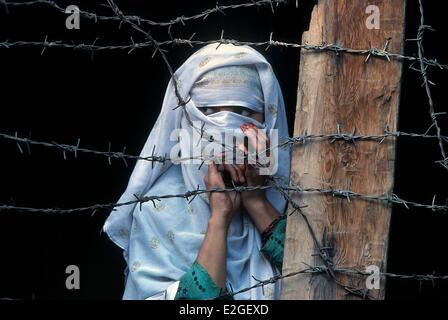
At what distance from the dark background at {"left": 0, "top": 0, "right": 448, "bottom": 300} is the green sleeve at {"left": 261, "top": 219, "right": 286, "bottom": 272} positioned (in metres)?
1.85

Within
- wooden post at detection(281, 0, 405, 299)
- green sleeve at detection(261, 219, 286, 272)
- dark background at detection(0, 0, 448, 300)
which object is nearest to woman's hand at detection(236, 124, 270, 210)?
green sleeve at detection(261, 219, 286, 272)

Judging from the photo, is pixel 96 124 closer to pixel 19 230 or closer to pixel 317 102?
pixel 19 230

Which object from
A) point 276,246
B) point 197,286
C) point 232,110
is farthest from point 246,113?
point 197,286

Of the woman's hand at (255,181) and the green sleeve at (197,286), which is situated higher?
the woman's hand at (255,181)

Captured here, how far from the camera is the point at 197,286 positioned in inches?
138

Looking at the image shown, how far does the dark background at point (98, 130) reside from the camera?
18.0ft

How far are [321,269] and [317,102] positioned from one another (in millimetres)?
536

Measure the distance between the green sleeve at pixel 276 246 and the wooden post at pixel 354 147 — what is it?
2.27 feet

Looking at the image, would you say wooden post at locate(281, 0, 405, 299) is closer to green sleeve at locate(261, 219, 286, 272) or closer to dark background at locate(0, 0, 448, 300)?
green sleeve at locate(261, 219, 286, 272)

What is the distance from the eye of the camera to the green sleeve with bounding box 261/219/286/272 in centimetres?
370

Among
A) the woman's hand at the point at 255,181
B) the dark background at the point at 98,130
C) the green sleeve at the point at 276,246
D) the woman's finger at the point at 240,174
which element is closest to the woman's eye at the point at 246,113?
the woman's hand at the point at 255,181

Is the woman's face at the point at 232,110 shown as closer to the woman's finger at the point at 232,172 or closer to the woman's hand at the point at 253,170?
the woman's hand at the point at 253,170

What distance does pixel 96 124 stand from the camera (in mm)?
5738

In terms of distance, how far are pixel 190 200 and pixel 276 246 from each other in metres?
0.39
